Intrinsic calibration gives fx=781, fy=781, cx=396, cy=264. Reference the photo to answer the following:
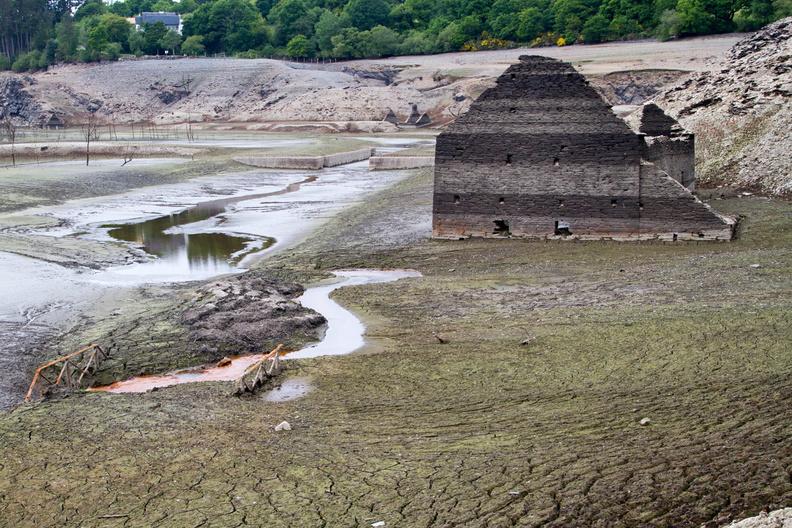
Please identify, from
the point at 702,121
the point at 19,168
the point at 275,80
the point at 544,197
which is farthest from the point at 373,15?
the point at 544,197

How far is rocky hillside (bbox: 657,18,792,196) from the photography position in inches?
1183

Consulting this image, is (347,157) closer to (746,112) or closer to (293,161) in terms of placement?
(293,161)

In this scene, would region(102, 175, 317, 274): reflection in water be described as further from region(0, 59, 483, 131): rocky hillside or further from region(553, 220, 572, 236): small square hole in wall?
region(0, 59, 483, 131): rocky hillside

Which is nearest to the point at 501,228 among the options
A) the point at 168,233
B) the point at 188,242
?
the point at 188,242

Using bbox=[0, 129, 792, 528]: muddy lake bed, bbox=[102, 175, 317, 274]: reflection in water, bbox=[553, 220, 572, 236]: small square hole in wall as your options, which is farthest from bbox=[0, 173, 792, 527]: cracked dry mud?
bbox=[102, 175, 317, 274]: reflection in water

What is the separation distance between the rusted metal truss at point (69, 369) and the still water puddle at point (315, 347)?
1.42 feet

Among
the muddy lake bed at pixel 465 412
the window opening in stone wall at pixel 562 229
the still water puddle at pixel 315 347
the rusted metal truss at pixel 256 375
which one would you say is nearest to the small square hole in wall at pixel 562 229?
the window opening in stone wall at pixel 562 229

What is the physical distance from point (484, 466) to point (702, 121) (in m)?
31.3

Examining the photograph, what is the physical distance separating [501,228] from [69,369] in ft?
46.2

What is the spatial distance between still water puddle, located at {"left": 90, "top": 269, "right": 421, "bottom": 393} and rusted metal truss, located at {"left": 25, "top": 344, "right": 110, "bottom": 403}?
0.43m

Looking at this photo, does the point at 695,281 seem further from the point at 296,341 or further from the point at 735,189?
the point at 735,189

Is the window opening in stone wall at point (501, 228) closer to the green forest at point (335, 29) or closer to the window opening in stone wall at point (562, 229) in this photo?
the window opening in stone wall at point (562, 229)

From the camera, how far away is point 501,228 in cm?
2384

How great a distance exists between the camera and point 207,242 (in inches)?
1079
